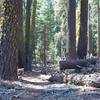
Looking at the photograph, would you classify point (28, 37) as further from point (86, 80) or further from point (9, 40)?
point (86, 80)

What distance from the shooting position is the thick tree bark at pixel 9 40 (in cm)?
1112

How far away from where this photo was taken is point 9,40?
11.2 m

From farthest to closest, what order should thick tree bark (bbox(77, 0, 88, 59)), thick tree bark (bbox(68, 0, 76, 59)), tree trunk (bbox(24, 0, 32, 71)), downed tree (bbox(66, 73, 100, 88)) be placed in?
tree trunk (bbox(24, 0, 32, 71)) → thick tree bark (bbox(77, 0, 88, 59)) → thick tree bark (bbox(68, 0, 76, 59)) → downed tree (bbox(66, 73, 100, 88))

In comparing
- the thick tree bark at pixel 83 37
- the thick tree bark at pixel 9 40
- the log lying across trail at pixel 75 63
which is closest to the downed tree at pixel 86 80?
the thick tree bark at pixel 9 40

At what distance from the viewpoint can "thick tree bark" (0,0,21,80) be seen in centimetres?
1112

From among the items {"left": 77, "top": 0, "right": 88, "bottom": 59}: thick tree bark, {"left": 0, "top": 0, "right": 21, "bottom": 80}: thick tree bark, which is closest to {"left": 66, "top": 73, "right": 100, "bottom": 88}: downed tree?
{"left": 0, "top": 0, "right": 21, "bottom": 80}: thick tree bark

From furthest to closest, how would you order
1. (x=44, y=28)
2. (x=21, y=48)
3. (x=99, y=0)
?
(x=44, y=28)
(x=99, y=0)
(x=21, y=48)

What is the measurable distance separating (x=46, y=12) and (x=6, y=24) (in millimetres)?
46151

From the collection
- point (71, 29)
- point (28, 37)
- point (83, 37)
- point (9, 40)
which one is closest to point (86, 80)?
point (9, 40)

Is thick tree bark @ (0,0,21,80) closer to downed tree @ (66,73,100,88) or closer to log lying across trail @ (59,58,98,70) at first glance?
downed tree @ (66,73,100,88)

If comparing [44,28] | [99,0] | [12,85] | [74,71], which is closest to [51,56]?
[44,28]

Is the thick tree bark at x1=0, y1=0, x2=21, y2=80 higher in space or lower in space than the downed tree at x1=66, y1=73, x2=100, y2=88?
Result: higher

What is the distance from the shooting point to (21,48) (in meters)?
20.7

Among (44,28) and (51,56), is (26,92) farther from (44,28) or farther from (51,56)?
(51,56)
